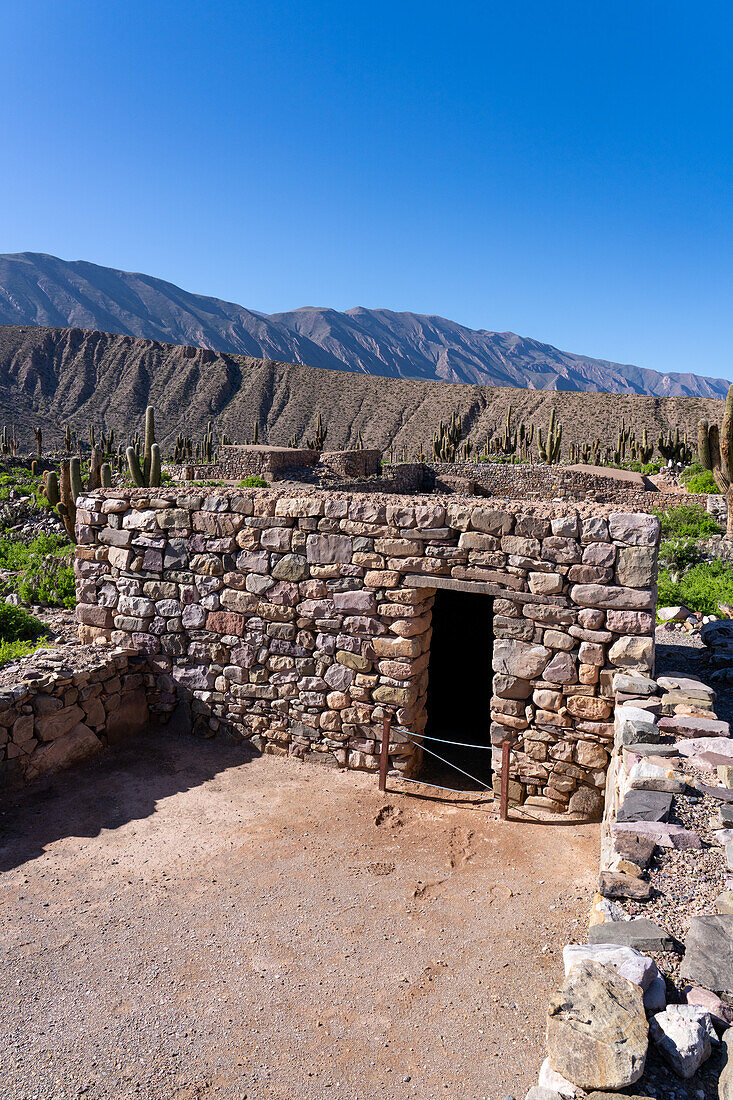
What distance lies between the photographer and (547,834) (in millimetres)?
5418

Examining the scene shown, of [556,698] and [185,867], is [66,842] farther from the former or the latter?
[556,698]

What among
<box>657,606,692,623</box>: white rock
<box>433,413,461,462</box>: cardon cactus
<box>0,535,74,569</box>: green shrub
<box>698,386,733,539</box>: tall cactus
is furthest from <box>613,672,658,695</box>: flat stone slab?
<box>433,413,461,462</box>: cardon cactus

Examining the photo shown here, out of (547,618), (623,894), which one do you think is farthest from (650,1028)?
(547,618)

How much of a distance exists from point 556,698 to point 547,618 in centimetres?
68

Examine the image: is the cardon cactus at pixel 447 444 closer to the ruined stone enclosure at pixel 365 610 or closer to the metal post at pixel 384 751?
the ruined stone enclosure at pixel 365 610

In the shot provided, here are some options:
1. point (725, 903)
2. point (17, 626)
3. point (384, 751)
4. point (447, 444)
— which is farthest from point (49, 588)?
point (447, 444)

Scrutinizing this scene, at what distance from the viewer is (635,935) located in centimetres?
293

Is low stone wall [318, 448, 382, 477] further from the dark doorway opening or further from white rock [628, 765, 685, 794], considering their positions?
white rock [628, 765, 685, 794]

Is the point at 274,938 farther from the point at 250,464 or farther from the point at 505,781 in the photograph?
the point at 250,464

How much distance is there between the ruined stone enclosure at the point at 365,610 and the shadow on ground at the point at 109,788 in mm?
365

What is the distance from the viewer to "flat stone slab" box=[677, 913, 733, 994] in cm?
264

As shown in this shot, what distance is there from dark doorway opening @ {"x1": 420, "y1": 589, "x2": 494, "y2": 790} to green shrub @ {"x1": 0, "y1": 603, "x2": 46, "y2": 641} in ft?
Result: 17.9

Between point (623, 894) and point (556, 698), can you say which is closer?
point (623, 894)

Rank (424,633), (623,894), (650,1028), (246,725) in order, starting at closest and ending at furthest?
1. (650,1028)
2. (623,894)
3. (424,633)
4. (246,725)
